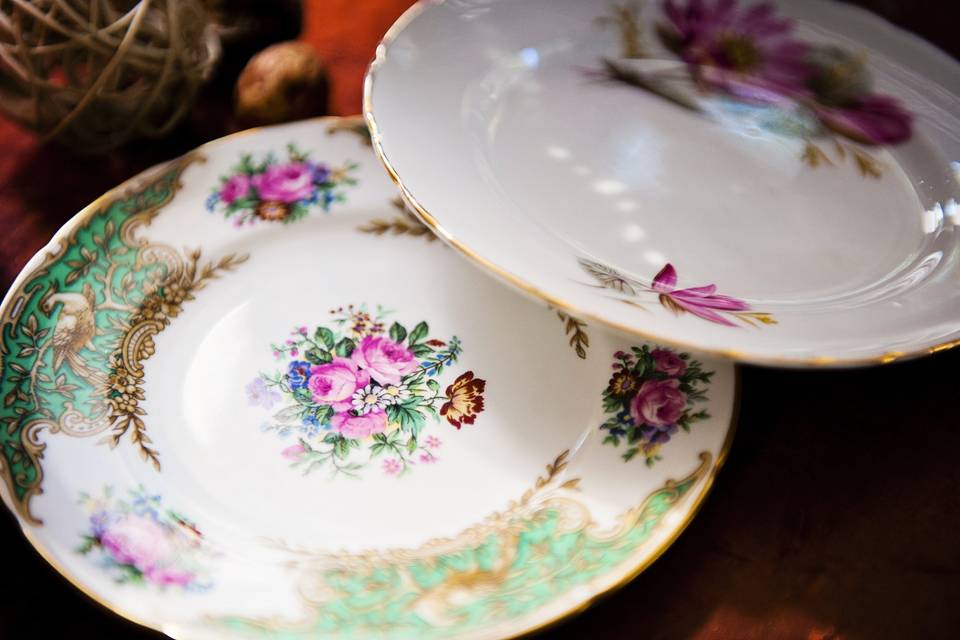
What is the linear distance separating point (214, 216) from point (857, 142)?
506 millimetres

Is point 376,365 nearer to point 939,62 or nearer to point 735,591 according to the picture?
point 735,591

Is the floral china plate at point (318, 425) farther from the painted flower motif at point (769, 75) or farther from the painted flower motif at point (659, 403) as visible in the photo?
the painted flower motif at point (769, 75)

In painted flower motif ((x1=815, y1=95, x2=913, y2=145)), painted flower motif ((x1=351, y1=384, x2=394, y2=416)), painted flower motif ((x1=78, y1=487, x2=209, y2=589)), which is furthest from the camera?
painted flower motif ((x1=815, y1=95, x2=913, y2=145))

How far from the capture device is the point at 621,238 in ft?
1.78

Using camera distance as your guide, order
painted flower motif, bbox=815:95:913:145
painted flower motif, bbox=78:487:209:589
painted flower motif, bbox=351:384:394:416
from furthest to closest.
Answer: painted flower motif, bbox=815:95:913:145 → painted flower motif, bbox=351:384:394:416 → painted flower motif, bbox=78:487:209:589

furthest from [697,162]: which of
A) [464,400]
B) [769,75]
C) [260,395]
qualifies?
[260,395]

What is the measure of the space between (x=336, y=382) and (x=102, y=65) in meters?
0.30

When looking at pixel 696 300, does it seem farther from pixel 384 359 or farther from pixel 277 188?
pixel 277 188

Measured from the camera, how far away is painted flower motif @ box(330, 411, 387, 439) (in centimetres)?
51

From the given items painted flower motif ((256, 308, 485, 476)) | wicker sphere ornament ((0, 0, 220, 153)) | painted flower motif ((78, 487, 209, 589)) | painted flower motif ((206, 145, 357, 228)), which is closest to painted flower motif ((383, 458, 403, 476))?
painted flower motif ((256, 308, 485, 476))

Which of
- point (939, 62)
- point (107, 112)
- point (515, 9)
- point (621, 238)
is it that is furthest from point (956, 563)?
point (107, 112)

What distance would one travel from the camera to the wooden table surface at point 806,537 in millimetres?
445

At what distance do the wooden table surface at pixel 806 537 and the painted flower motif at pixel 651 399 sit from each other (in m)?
0.05

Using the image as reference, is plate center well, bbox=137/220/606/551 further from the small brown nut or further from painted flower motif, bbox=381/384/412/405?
the small brown nut
